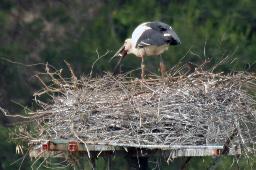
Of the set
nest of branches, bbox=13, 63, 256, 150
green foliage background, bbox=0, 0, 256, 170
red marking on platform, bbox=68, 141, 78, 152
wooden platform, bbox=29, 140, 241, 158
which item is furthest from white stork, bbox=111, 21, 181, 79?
green foliage background, bbox=0, 0, 256, 170

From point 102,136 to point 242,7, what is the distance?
9.90 m

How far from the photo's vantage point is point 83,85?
10.8 m

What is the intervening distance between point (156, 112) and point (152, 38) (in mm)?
2260

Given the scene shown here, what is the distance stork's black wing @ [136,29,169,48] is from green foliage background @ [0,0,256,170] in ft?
17.2

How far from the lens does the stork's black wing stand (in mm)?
12227

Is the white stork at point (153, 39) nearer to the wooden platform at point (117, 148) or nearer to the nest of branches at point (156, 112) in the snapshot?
the nest of branches at point (156, 112)

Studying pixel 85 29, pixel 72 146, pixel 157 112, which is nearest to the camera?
pixel 72 146

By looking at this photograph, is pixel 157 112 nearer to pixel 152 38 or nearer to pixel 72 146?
pixel 72 146

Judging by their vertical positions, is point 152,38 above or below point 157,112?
above

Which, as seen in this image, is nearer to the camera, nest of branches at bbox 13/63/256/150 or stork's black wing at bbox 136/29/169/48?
nest of branches at bbox 13/63/256/150

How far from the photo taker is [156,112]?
10.2 m

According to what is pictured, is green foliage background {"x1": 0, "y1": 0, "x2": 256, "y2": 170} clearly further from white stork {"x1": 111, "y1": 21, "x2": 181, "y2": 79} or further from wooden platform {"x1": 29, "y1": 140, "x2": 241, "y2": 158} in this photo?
wooden platform {"x1": 29, "y1": 140, "x2": 241, "y2": 158}

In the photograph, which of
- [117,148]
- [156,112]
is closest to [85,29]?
[156,112]

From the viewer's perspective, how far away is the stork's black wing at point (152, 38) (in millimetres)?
12227
